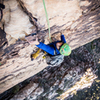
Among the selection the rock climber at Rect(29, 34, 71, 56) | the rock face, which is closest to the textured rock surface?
the rock face

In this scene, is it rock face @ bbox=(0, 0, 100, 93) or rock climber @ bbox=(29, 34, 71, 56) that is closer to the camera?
rock face @ bbox=(0, 0, 100, 93)

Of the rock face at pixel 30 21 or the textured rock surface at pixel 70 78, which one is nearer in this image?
the rock face at pixel 30 21

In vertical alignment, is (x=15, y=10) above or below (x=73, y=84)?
above

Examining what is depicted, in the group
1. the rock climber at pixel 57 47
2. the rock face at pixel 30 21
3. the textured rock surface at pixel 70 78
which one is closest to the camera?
the rock face at pixel 30 21

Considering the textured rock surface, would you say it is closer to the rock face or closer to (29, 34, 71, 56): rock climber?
the rock face

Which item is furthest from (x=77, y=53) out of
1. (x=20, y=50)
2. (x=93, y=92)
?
(x=20, y=50)

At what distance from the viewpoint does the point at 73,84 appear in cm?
489

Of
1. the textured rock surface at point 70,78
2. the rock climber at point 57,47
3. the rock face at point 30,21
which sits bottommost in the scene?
the textured rock surface at point 70,78

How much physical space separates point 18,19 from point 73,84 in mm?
4746

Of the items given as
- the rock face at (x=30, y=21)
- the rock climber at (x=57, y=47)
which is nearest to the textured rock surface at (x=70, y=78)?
the rock face at (x=30, y=21)

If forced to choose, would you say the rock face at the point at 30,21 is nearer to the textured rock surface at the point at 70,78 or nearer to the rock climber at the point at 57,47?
the rock climber at the point at 57,47

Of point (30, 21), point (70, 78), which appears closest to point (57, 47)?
point (30, 21)

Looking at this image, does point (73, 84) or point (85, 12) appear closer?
point (85, 12)

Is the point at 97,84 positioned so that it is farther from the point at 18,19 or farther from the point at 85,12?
the point at 18,19
